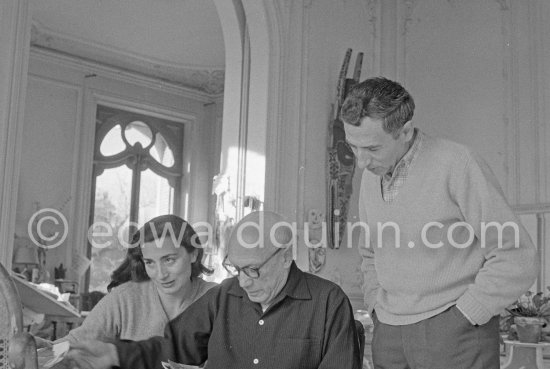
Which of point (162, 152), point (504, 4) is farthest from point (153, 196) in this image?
point (504, 4)

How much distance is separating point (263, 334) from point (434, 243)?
0.55 meters

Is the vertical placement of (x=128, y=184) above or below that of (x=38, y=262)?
Answer: above

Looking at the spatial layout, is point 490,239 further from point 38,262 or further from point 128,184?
point 128,184

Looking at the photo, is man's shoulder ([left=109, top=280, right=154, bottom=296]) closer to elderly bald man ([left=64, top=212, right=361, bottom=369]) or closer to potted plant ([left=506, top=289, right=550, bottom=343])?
elderly bald man ([left=64, top=212, right=361, bottom=369])

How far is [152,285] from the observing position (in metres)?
2.61

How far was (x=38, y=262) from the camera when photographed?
898 centimetres

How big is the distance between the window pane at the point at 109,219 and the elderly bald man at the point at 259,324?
8.12 metres

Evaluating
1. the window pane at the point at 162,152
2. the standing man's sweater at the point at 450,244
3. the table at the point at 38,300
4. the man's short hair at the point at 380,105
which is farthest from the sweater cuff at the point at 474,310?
the window pane at the point at 162,152

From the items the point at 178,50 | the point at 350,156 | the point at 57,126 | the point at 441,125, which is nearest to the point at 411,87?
the point at 441,125

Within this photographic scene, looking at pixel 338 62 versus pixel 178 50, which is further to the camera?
pixel 178 50

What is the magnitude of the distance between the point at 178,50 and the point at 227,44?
4.12 m

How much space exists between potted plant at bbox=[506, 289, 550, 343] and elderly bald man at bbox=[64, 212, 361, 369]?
6.69 ft

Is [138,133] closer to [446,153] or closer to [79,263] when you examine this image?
[79,263]

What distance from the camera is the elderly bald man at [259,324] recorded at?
2.14 m
